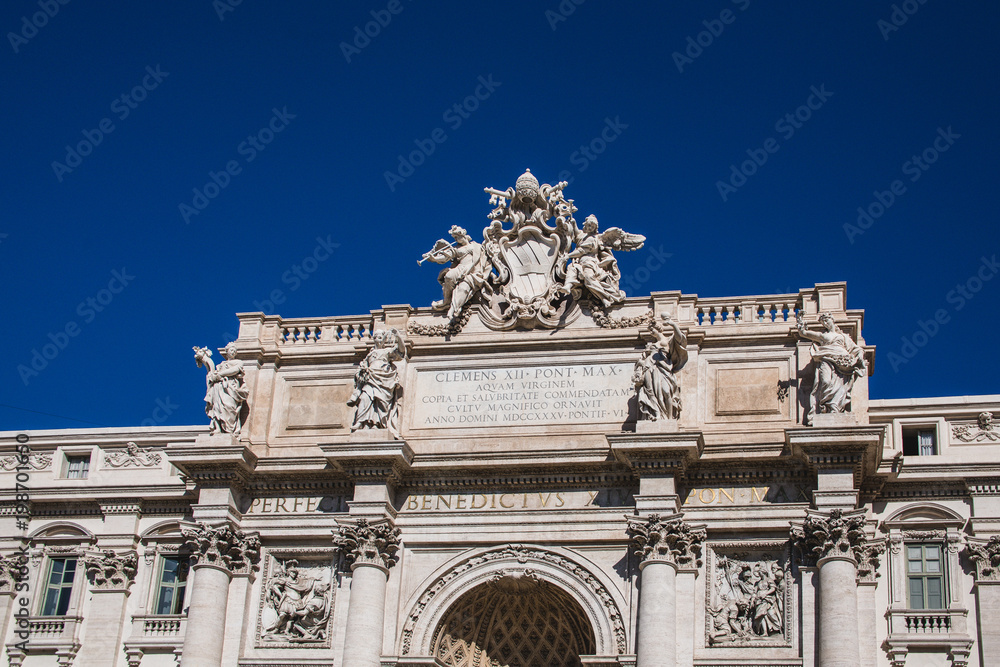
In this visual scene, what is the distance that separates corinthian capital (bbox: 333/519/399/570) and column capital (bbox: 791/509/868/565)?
9184 millimetres

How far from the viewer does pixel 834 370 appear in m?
33.3

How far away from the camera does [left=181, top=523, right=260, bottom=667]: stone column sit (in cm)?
3391

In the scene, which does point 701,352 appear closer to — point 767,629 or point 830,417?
point 830,417

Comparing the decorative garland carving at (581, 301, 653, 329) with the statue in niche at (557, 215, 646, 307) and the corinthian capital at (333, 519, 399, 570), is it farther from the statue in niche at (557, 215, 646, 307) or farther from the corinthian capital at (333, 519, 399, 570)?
the corinthian capital at (333, 519, 399, 570)

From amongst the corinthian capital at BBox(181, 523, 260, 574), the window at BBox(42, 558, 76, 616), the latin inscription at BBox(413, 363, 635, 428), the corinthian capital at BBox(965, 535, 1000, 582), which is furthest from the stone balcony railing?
the window at BBox(42, 558, 76, 616)

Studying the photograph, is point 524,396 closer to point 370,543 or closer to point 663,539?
point 370,543

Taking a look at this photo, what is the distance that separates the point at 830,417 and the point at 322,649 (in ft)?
40.7

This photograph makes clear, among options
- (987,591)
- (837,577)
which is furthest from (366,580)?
(987,591)

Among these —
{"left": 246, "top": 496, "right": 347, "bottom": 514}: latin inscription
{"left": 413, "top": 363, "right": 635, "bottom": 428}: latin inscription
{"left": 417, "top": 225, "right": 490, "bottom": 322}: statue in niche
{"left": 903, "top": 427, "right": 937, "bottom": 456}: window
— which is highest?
{"left": 417, "top": 225, "right": 490, "bottom": 322}: statue in niche

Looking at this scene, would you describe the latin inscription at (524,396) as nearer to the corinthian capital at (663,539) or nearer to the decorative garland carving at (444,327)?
the decorative garland carving at (444,327)

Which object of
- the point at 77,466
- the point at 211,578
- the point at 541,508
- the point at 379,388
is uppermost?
the point at 379,388

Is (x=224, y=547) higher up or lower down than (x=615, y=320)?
lower down

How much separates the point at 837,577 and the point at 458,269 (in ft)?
38.6

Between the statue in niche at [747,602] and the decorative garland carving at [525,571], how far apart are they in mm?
2075
